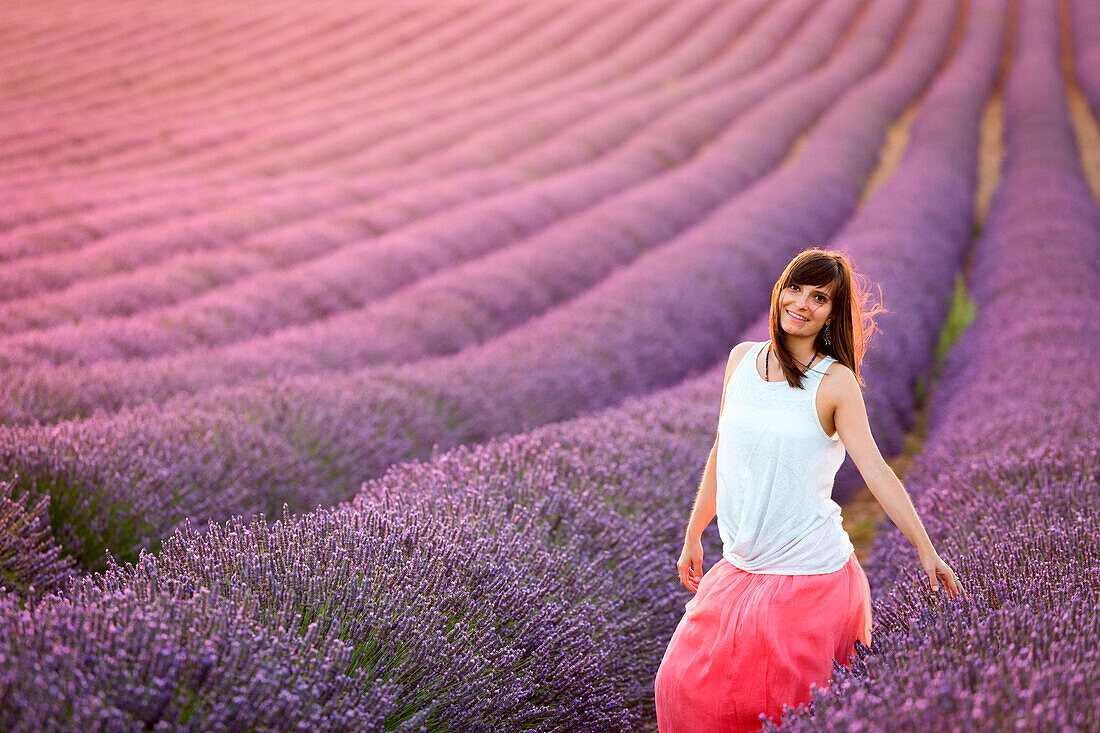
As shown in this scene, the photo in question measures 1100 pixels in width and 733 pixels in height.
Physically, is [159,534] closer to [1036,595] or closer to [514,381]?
[514,381]

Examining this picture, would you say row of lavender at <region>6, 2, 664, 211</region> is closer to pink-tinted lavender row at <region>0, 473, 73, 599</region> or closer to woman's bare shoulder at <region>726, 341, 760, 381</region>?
pink-tinted lavender row at <region>0, 473, 73, 599</region>

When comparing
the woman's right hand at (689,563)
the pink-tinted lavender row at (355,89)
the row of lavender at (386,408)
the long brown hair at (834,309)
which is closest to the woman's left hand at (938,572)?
the long brown hair at (834,309)

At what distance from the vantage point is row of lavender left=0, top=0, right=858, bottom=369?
179 inches

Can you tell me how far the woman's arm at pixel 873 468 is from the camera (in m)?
1.62

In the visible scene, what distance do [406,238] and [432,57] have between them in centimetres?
1073

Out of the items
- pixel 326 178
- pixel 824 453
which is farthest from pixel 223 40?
pixel 824 453

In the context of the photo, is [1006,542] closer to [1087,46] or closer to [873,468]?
[873,468]

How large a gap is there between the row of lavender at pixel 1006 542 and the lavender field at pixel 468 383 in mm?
13

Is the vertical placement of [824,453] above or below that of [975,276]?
above

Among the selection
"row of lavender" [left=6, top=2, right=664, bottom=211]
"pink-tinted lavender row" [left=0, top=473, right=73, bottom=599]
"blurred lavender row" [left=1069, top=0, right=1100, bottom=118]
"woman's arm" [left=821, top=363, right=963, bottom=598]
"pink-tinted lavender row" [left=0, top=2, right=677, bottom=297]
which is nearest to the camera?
"woman's arm" [left=821, top=363, right=963, bottom=598]

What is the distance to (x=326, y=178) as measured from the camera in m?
8.74

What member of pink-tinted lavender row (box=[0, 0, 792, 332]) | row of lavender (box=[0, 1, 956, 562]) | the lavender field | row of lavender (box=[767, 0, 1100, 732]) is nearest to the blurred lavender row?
the lavender field

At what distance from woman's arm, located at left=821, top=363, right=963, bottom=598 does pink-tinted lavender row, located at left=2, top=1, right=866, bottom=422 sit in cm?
297

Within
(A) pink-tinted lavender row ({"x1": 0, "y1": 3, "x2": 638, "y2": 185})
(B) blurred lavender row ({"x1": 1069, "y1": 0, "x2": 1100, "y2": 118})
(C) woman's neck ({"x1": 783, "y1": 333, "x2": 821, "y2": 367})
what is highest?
(A) pink-tinted lavender row ({"x1": 0, "y1": 3, "x2": 638, "y2": 185})
